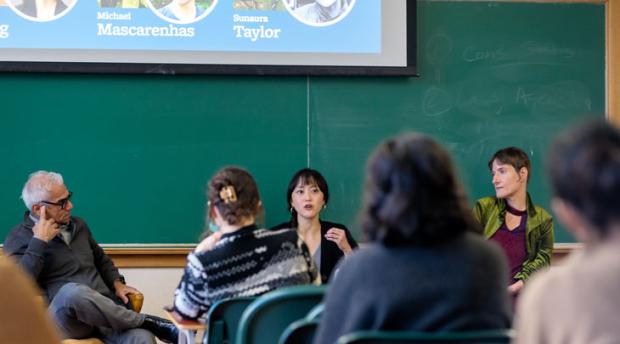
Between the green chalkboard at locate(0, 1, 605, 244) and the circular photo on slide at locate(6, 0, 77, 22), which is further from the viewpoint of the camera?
the green chalkboard at locate(0, 1, 605, 244)

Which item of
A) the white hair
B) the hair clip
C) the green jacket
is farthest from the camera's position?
the green jacket

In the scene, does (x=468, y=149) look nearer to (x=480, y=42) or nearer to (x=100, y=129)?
(x=480, y=42)

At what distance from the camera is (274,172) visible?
4906 millimetres

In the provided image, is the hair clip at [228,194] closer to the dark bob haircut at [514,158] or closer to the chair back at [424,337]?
the chair back at [424,337]

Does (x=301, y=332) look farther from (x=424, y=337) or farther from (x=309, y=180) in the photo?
(x=309, y=180)

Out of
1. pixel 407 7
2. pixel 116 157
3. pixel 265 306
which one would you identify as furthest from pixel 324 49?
pixel 265 306

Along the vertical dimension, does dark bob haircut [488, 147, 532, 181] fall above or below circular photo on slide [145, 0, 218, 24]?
below

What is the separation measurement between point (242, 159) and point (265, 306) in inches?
104

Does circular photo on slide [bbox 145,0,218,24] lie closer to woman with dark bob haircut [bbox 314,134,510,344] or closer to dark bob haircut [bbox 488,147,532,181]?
dark bob haircut [bbox 488,147,532,181]

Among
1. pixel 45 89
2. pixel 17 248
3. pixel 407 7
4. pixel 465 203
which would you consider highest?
pixel 407 7

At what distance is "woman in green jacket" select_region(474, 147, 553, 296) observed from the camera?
4.65 metres

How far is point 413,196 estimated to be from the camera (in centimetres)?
Result: 193

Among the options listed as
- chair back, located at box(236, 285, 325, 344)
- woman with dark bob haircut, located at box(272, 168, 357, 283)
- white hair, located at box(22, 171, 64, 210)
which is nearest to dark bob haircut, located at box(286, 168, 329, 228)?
woman with dark bob haircut, located at box(272, 168, 357, 283)

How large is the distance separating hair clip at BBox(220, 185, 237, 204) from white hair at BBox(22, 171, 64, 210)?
1.66 metres
